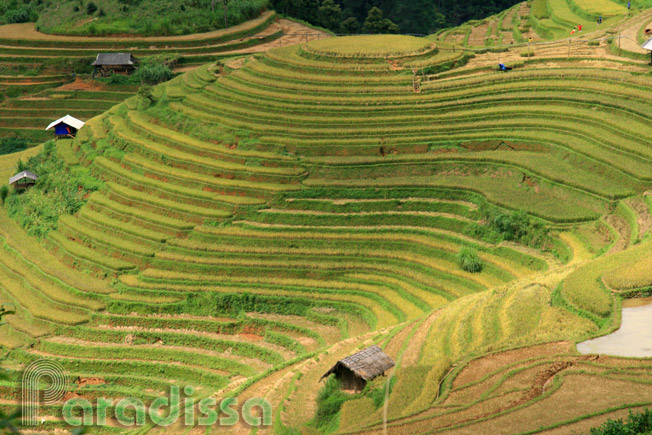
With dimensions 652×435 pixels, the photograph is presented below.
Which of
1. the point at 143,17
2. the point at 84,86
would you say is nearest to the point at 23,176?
the point at 84,86

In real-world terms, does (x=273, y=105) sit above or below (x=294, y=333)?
above

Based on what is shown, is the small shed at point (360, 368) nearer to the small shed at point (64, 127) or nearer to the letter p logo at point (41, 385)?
the letter p logo at point (41, 385)

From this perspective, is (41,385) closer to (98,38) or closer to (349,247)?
(349,247)

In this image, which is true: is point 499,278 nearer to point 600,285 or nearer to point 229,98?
point 600,285

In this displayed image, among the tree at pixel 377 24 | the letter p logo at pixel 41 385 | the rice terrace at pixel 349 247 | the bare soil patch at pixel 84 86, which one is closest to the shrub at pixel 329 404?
the rice terrace at pixel 349 247

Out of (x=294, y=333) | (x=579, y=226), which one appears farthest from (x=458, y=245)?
(x=294, y=333)
